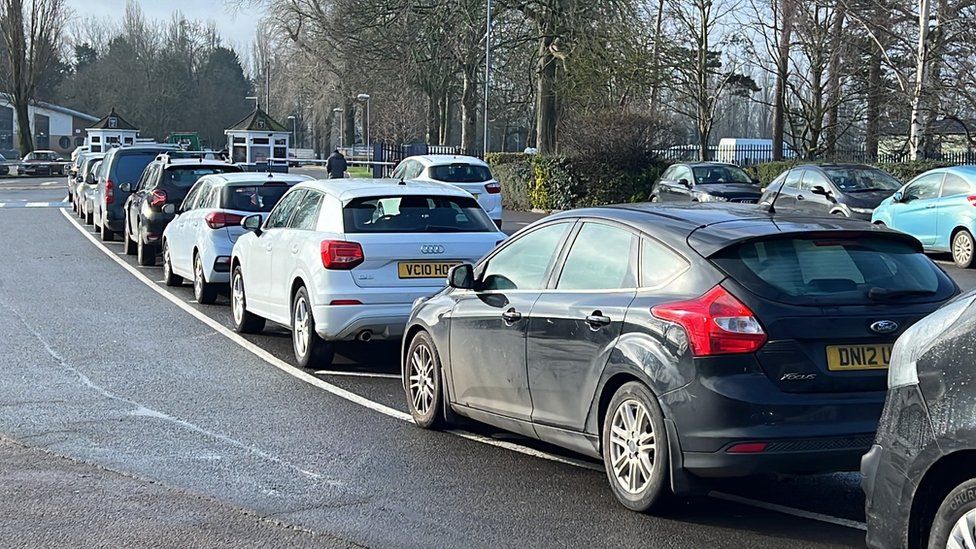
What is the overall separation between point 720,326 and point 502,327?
172 centimetres

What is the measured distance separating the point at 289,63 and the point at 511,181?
32.8 m

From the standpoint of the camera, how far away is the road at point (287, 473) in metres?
5.82

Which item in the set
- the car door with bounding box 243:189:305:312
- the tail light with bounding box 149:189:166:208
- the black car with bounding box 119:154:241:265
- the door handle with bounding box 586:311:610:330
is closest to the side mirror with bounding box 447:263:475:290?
the door handle with bounding box 586:311:610:330

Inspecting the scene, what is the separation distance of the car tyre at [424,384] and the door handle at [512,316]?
37.6 inches

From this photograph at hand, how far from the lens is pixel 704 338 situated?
5.75 metres

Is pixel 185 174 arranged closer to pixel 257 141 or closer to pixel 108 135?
pixel 257 141

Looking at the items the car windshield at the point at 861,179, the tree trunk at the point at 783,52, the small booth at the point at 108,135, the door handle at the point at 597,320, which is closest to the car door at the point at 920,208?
the car windshield at the point at 861,179

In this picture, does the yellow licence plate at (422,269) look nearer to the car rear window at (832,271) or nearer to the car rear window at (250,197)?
the car rear window at (832,271)

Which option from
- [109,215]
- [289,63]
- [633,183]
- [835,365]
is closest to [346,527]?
[835,365]

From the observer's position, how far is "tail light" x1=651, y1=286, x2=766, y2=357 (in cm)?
573

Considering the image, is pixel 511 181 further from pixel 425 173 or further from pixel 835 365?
pixel 835 365

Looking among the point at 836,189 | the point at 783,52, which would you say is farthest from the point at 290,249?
the point at 783,52

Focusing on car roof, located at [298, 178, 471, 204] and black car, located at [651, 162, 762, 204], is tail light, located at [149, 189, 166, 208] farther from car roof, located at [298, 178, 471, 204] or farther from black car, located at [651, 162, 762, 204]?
black car, located at [651, 162, 762, 204]

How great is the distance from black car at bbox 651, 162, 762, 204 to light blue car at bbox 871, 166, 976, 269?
618 cm
